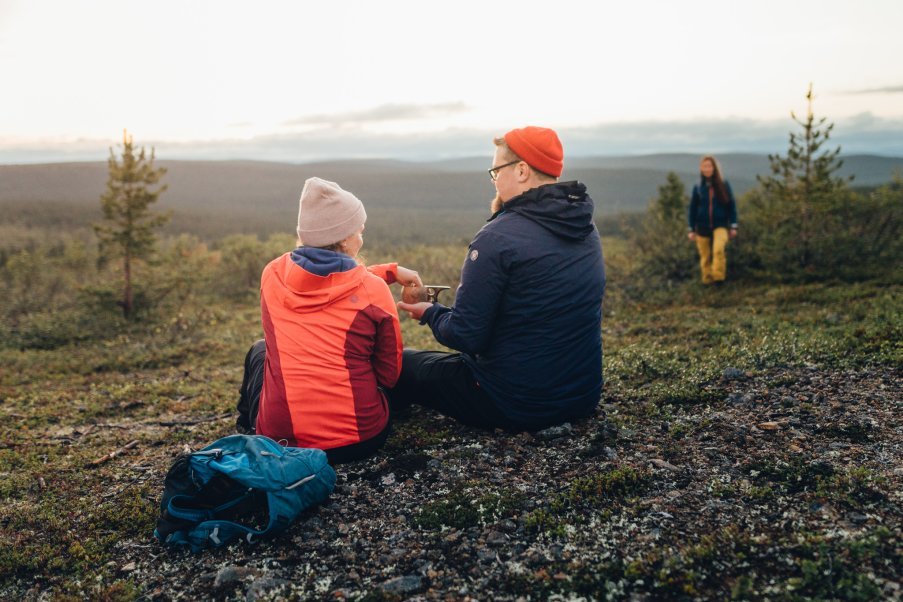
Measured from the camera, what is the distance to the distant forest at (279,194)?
67062 mm

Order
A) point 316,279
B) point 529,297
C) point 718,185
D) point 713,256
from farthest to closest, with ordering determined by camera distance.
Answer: point 713,256 < point 718,185 < point 529,297 < point 316,279

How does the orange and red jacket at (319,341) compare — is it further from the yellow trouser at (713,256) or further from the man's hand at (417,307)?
the yellow trouser at (713,256)

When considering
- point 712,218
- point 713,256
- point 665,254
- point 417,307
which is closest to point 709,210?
point 712,218

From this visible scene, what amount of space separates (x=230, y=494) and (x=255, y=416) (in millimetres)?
1092

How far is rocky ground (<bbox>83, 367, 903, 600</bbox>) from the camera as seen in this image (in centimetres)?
293

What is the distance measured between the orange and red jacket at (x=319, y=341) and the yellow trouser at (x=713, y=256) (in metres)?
9.53

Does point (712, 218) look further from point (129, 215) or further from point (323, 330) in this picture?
point (129, 215)

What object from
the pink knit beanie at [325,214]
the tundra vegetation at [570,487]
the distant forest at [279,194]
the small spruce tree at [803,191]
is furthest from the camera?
the distant forest at [279,194]

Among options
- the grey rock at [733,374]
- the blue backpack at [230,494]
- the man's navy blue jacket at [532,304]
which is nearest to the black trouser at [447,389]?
the man's navy blue jacket at [532,304]

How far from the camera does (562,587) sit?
115 inches

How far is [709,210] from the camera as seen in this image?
12.2 meters

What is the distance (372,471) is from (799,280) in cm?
1000

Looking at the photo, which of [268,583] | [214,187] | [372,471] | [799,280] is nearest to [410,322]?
[799,280]

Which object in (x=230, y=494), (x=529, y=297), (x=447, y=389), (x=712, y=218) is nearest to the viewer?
(x=230, y=494)
